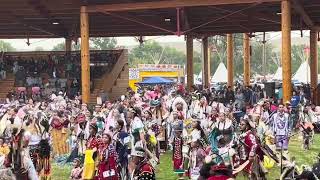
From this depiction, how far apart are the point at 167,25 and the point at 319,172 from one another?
87.3 ft

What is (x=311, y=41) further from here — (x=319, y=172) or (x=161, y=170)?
(x=319, y=172)

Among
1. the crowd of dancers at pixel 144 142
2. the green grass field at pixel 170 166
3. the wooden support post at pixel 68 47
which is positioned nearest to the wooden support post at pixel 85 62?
the crowd of dancers at pixel 144 142

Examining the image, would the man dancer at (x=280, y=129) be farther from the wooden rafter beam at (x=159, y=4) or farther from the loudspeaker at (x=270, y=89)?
the loudspeaker at (x=270, y=89)

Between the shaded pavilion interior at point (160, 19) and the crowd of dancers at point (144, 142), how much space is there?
553 centimetres

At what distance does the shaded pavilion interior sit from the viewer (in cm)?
2415

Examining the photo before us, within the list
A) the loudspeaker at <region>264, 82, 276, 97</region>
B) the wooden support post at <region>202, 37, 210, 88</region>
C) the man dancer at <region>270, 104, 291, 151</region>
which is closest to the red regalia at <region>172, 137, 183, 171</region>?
the man dancer at <region>270, 104, 291, 151</region>

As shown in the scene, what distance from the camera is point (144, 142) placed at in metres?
12.1

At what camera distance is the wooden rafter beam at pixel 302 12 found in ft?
82.3

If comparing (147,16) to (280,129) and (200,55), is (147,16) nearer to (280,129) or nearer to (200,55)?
(280,129)

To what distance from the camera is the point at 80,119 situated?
1596 centimetres

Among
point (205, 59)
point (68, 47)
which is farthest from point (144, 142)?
point (205, 59)

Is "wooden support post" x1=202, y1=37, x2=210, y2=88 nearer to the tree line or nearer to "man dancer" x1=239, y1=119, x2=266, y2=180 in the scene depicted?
"man dancer" x1=239, y1=119, x2=266, y2=180

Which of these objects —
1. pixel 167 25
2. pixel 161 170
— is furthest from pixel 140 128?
pixel 167 25

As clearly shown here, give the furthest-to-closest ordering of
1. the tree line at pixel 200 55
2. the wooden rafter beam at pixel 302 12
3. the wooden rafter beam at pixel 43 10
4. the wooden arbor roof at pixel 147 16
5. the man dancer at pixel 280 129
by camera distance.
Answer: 1. the tree line at pixel 200 55
2. the wooden rafter beam at pixel 43 10
3. the wooden rafter beam at pixel 302 12
4. the wooden arbor roof at pixel 147 16
5. the man dancer at pixel 280 129
